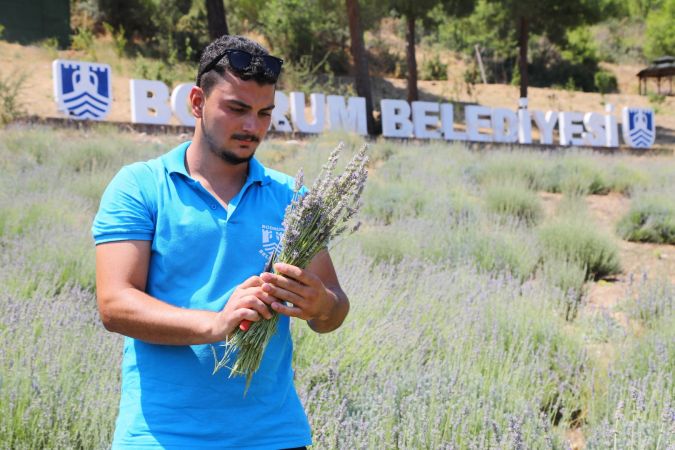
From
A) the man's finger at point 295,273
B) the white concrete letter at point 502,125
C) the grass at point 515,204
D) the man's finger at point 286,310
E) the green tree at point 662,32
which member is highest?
the green tree at point 662,32

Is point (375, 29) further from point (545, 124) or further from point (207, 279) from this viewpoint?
point (207, 279)

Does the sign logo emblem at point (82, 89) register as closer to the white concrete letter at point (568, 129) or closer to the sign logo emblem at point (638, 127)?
the white concrete letter at point (568, 129)

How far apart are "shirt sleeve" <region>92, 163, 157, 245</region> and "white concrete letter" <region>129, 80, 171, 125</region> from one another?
13647mm

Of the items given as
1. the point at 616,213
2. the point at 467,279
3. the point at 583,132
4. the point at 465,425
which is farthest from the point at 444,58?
the point at 465,425

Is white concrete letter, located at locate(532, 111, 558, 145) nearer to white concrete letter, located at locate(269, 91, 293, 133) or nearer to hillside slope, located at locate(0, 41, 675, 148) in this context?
hillside slope, located at locate(0, 41, 675, 148)

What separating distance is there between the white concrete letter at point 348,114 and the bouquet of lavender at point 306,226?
51.0 ft

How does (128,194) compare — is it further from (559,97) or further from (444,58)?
(444,58)

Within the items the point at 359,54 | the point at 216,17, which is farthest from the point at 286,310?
the point at 359,54

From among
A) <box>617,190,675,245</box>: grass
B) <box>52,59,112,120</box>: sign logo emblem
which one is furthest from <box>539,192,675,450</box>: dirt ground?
<box>52,59,112,120</box>: sign logo emblem

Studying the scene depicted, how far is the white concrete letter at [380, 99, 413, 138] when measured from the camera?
18.7 metres

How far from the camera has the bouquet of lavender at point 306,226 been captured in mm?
1830

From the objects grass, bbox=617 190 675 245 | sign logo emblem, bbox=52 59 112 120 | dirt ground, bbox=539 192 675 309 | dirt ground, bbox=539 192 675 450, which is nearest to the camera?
dirt ground, bbox=539 192 675 450

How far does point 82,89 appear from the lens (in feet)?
47.0

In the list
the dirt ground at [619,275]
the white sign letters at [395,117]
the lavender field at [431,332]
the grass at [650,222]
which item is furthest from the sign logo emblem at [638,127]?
the grass at [650,222]
